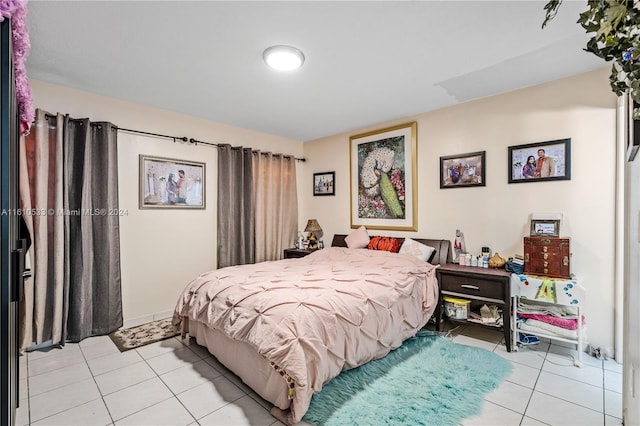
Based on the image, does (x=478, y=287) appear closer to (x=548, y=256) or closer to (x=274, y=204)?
(x=548, y=256)

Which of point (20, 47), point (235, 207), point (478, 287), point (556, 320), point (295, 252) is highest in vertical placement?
point (20, 47)

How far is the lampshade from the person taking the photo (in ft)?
16.2

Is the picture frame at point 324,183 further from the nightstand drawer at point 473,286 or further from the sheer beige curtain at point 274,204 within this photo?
the nightstand drawer at point 473,286

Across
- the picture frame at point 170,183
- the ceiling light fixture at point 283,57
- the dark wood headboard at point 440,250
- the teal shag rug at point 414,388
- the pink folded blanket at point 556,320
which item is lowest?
the teal shag rug at point 414,388

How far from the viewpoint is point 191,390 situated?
2.17 meters

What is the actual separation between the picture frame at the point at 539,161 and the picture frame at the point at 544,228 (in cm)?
41

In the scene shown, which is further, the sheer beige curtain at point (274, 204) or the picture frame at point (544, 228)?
the sheer beige curtain at point (274, 204)

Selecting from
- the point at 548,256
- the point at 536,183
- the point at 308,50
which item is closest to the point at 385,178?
the point at 536,183

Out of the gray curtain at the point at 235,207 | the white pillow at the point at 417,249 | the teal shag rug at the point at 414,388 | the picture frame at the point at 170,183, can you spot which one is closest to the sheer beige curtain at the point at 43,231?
the picture frame at the point at 170,183

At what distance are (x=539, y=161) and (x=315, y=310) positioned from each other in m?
2.64

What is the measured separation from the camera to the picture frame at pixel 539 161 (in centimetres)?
280

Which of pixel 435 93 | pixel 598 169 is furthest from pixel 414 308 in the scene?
pixel 435 93

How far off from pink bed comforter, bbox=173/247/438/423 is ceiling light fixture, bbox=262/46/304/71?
181cm

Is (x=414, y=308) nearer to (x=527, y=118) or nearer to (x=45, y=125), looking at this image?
(x=527, y=118)
